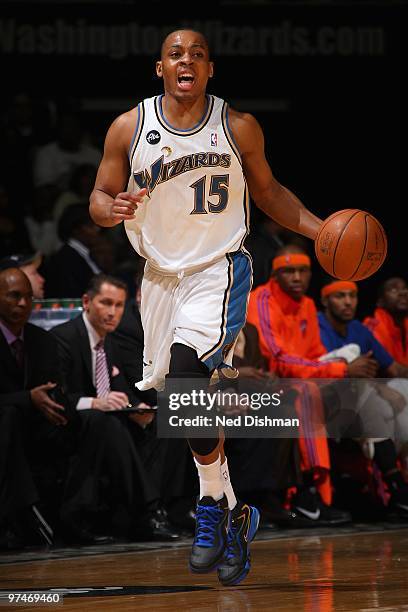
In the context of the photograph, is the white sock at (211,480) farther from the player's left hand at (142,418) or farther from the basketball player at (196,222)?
the player's left hand at (142,418)

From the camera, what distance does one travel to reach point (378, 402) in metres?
7.51

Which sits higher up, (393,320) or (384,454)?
(393,320)

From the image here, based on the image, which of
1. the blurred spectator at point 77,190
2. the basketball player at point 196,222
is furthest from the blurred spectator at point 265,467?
the blurred spectator at point 77,190

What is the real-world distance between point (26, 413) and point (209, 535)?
2.02 meters

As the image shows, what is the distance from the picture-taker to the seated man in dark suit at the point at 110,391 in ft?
20.9

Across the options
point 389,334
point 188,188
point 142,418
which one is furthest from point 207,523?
point 389,334

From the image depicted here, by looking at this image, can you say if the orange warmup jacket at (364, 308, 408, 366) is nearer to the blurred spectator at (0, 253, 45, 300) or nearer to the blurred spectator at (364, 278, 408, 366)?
the blurred spectator at (364, 278, 408, 366)

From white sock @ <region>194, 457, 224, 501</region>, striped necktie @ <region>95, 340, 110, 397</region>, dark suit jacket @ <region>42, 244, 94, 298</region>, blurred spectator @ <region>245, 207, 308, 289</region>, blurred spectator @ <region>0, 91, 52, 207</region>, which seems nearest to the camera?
white sock @ <region>194, 457, 224, 501</region>

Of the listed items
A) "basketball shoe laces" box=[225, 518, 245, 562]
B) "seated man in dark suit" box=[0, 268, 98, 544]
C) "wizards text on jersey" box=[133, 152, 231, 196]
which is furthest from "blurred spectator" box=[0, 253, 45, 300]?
"basketball shoe laces" box=[225, 518, 245, 562]

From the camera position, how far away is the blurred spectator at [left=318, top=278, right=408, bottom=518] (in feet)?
24.5

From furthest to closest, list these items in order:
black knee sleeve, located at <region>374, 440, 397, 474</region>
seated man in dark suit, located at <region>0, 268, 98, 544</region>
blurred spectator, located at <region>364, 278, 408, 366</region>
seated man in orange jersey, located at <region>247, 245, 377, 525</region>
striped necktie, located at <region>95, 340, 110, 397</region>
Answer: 1. blurred spectator, located at <region>364, 278, 408, 366</region>
2. black knee sleeve, located at <region>374, 440, 397, 474</region>
3. seated man in orange jersey, located at <region>247, 245, 377, 525</region>
4. striped necktie, located at <region>95, 340, 110, 397</region>
5. seated man in dark suit, located at <region>0, 268, 98, 544</region>

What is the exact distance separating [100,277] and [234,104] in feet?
12.4

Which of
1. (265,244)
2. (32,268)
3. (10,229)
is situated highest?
(10,229)

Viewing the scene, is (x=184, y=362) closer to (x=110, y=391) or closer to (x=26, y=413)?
(x=26, y=413)
